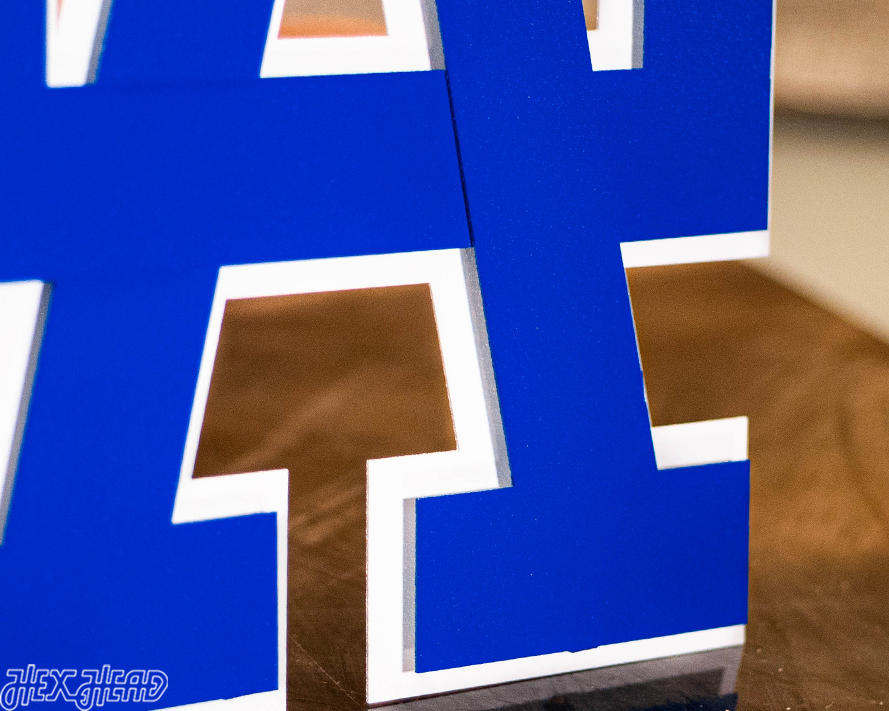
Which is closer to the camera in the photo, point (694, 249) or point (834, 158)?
point (694, 249)

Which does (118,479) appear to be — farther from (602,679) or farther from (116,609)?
(602,679)

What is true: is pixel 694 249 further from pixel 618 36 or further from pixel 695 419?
pixel 695 419

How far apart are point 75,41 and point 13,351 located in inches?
12.7

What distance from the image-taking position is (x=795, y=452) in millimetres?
1942

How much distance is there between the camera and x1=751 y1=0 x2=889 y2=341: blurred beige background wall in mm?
3316

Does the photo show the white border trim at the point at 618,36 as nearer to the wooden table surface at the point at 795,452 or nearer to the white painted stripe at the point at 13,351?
the wooden table surface at the point at 795,452

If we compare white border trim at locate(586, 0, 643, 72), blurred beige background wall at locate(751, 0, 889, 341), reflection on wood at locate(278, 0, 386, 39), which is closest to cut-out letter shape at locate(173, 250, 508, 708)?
white border trim at locate(586, 0, 643, 72)

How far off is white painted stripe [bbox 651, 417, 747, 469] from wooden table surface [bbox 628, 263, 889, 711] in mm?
72

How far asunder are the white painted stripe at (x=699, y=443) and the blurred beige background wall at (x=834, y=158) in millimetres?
1867

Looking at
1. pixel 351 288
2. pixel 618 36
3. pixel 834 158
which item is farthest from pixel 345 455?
pixel 834 158

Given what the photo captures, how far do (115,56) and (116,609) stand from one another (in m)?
0.58

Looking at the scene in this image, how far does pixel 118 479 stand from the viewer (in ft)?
3.60

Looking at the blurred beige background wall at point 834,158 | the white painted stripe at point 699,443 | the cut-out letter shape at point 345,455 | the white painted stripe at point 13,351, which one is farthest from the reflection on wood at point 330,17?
the white painted stripe at point 13,351

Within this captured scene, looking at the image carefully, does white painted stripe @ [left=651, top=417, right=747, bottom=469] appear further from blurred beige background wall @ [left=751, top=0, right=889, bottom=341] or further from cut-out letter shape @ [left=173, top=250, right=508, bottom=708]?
blurred beige background wall @ [left=751, top=0, right=889, bottom=341]
